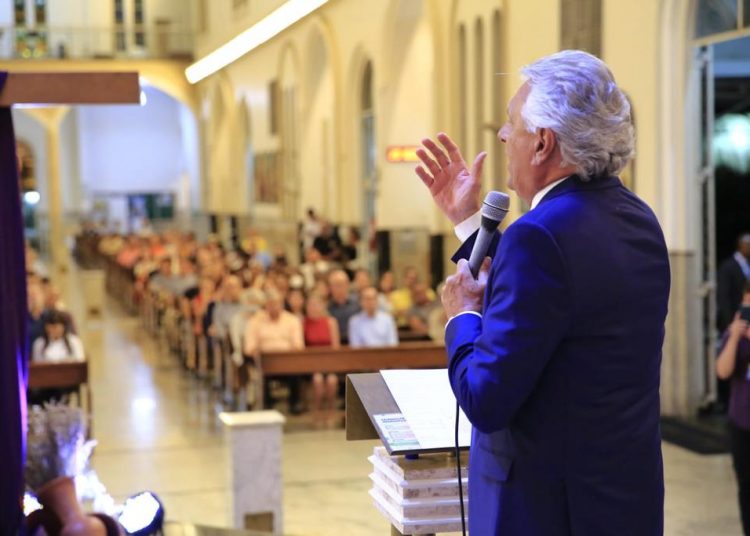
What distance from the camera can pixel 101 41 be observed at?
37625 millimetres

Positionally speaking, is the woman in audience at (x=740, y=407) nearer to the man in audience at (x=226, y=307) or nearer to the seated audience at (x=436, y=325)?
the seated audience at (x=436, y=325)

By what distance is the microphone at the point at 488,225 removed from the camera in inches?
104

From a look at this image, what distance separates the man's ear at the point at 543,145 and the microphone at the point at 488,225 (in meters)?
0.15

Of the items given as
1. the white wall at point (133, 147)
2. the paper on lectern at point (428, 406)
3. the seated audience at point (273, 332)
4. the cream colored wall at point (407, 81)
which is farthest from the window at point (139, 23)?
the paper on lectern at point (428, 406)

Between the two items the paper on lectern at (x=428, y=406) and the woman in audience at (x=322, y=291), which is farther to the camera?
the woman in audience at (x=322, y=291)

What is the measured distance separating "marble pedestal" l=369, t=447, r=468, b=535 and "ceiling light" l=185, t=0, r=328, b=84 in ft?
48.1

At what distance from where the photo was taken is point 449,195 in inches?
114

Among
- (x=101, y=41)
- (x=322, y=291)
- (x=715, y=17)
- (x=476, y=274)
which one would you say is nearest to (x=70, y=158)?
(x=101, y=41)

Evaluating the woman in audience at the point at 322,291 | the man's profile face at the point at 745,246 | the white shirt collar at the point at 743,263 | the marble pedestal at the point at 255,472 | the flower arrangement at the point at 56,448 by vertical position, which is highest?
the flower arrangement at the point at 56,448

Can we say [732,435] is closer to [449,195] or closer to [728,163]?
[449,195]

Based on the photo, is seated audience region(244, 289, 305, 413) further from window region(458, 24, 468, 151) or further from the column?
the column

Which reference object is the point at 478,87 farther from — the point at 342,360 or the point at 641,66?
the point at 342,360

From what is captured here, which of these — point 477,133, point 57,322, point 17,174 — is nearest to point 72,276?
point 477,133

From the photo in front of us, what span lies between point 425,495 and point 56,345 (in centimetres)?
888
